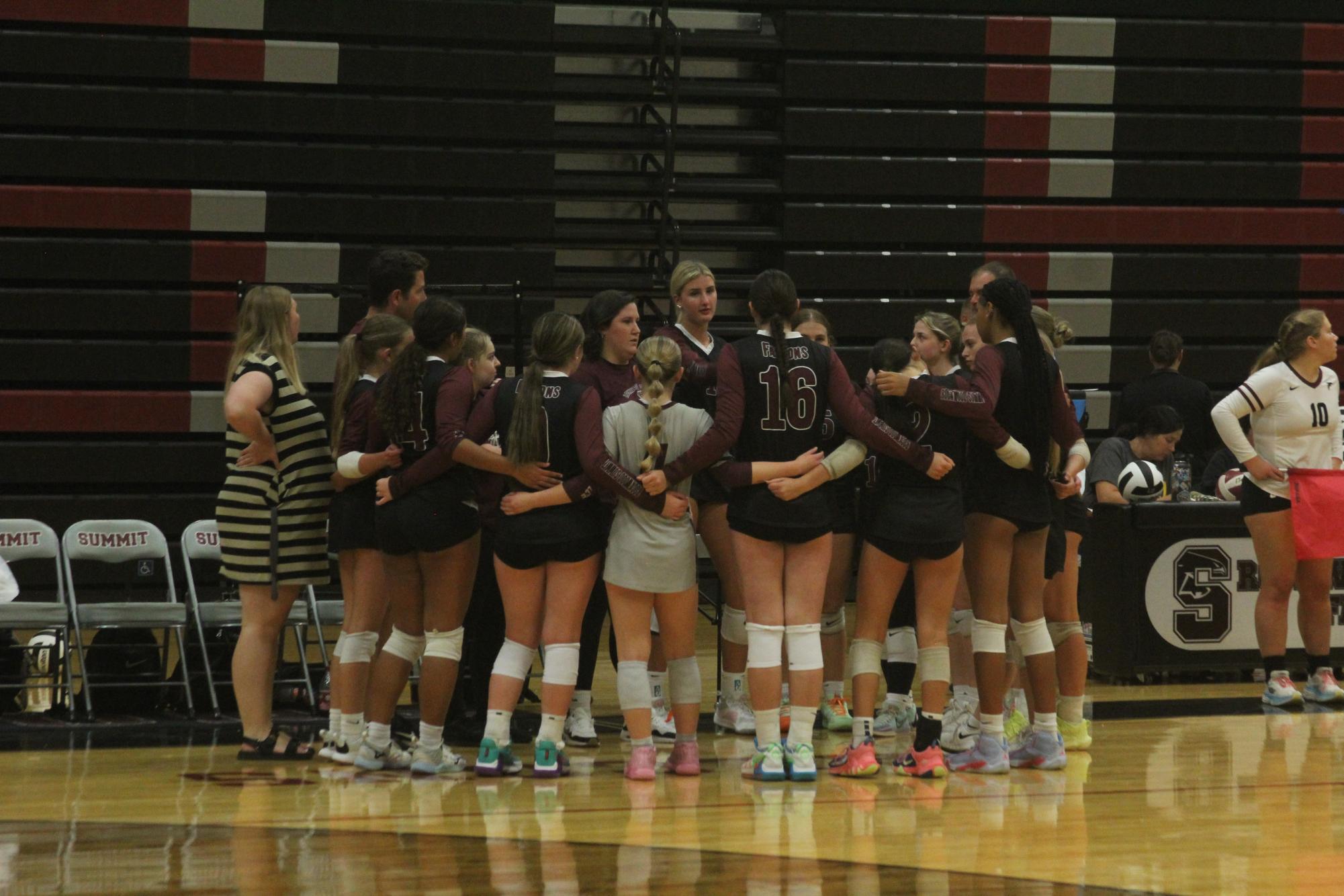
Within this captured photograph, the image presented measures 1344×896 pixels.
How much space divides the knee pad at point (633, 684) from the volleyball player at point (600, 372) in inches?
19.0

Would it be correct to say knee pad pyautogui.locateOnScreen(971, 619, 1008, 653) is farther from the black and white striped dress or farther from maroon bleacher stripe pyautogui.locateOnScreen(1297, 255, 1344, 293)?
maroon bleacher stripe pyautogui.locateOnScreen(1297, 255, 1344, 293)

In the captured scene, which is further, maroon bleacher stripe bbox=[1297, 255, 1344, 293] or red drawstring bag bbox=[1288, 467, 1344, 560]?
maroon bleacher stripe bbox=[1297, 255, 1344, 293]

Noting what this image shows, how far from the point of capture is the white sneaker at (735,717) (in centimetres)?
→ 593

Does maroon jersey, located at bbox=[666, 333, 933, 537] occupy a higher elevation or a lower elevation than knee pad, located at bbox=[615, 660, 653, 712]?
higher

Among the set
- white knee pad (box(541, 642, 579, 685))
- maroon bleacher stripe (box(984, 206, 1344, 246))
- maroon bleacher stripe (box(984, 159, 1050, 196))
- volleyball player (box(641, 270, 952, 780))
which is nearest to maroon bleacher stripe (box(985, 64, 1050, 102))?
maroon bleacher stripe (box(984, 159, 1050, 196))

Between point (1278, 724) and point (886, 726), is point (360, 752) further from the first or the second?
point (1278, 724)

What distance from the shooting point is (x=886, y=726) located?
5996 mm

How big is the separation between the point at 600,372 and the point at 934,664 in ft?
4.93

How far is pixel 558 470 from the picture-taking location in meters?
5.07

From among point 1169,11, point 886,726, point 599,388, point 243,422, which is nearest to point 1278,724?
point 886,726

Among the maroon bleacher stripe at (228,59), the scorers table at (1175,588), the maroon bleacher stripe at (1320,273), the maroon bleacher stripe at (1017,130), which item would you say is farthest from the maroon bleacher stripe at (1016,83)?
the maroon bleacher stripe at (228,59)

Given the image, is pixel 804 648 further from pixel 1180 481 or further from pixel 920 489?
pixel 1180 481

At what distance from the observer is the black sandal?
5.40 metres

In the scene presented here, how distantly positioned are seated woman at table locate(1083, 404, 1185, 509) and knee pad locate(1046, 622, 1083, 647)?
1.65 metres
